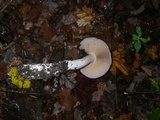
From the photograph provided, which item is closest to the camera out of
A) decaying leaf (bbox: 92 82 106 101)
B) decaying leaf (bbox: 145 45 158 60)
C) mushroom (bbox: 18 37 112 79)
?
mushroom (bbox: 18 37 112 79)

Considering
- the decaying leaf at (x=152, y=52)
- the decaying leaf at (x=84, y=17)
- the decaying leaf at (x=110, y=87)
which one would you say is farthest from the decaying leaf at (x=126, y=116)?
the decaying leaf at (x=84, y=17)

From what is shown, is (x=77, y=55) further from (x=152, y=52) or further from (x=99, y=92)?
(x=152, y=52)

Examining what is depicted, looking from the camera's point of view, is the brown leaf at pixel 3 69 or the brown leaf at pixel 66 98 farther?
the brown leaf at pixel 66 98

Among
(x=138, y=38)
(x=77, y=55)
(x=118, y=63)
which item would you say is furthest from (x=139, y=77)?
(x=77, y=55)

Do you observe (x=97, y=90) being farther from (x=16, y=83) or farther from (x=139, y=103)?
(x=16, y=83)

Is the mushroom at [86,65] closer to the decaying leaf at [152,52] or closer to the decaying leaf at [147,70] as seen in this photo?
the decaying leaf at [147,70]

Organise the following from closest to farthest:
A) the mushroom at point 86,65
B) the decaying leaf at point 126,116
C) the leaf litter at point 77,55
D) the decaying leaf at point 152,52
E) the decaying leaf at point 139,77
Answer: the mushroom at point 86,65 < the leaf litter at point 77,55 < the decaying leaf at point 126,116 < the decaying leaf at point 139,77 < the decaying leaf at point 152,52

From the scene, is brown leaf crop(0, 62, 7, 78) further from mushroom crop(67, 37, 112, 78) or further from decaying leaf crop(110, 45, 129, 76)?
decaying leaf crop(110, 45, 129, 76)

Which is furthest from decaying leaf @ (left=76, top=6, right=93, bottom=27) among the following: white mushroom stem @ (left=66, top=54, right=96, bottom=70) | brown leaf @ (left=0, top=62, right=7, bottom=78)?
brown leaf @ (left=0, top=62, right=7, bottom=78)

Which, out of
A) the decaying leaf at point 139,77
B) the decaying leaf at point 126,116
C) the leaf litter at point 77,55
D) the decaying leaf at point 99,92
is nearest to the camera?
the leaf litter at point 77,55
